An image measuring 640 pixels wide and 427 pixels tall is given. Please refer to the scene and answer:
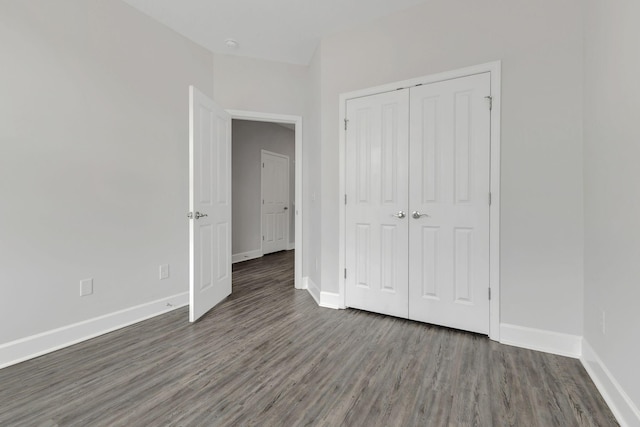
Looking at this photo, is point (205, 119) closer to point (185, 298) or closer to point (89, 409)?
point (185, 298)

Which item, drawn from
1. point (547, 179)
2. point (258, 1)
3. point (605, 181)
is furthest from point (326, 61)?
point (605, 181)

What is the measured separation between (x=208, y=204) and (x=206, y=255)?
0.48 metres

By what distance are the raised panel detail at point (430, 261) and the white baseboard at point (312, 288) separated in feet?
3.61

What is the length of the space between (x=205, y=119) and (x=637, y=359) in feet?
10.5

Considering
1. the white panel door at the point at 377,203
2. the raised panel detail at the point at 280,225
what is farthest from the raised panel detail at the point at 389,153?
the raised panel detail at the point at 280,225

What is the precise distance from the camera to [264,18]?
2.71 m

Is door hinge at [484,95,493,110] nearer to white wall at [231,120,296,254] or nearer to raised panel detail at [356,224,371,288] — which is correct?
raised panel detail at [356,224,371,288]

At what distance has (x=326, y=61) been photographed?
2930mm

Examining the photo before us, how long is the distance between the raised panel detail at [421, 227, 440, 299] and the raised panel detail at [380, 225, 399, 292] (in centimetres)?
24

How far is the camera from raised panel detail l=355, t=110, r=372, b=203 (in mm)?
2699

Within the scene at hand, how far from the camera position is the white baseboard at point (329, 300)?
2.88 m

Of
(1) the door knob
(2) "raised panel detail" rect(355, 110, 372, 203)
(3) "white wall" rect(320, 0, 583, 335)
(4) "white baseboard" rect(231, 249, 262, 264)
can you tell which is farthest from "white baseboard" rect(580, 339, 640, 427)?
(4) "white baseboard" rect(231, 249, 262, 264)

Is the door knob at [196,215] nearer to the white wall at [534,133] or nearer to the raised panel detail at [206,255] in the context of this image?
the raised panel detail at [206,255]

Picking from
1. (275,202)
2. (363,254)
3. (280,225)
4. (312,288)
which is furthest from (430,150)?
(280,225)
